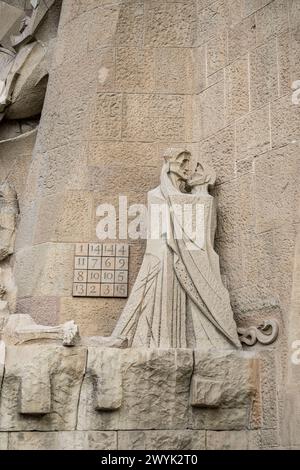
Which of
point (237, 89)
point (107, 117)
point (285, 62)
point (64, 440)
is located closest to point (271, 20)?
point (285, 62)

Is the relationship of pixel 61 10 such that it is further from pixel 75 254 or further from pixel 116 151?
pixel 75 254

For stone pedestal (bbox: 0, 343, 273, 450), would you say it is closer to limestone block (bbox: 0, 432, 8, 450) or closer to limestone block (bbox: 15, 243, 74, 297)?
A: limestone block (bbox: 0, 432, 8, 450)

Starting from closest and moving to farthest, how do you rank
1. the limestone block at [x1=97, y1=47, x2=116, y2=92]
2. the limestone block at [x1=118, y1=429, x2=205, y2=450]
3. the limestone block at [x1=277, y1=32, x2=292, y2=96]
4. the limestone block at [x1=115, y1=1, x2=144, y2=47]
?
the limestone block at [x1=118, y1=429, x2=205, y2=450] < the limestone block at [x1=277, y1=32, x2=292, y2=96] < the limestone block at [x1=97, y1=47, x2=116, y2=92] < the limestone block at [x1=115, y1=1, x2=144, y2=47]

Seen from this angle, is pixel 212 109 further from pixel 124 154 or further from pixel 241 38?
pixel 124 154

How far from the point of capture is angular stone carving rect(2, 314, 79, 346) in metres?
4.20

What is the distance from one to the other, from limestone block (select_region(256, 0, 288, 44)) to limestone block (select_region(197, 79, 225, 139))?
42cm

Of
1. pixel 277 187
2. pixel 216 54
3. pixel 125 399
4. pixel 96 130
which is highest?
pixel 216 54

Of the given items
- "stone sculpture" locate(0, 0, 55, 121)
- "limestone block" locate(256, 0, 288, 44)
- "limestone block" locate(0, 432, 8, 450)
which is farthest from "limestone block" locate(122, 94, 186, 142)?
"limestone block" locate(0, 432, 8, 450)

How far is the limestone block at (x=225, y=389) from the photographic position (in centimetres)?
424

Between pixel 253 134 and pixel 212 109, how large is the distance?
18.0 inches

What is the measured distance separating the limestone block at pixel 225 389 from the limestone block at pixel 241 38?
204cm

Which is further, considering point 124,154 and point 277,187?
point 124,154

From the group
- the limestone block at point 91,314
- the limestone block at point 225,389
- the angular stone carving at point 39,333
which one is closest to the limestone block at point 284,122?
the limestone block at point 225,389

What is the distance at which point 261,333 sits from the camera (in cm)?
445
